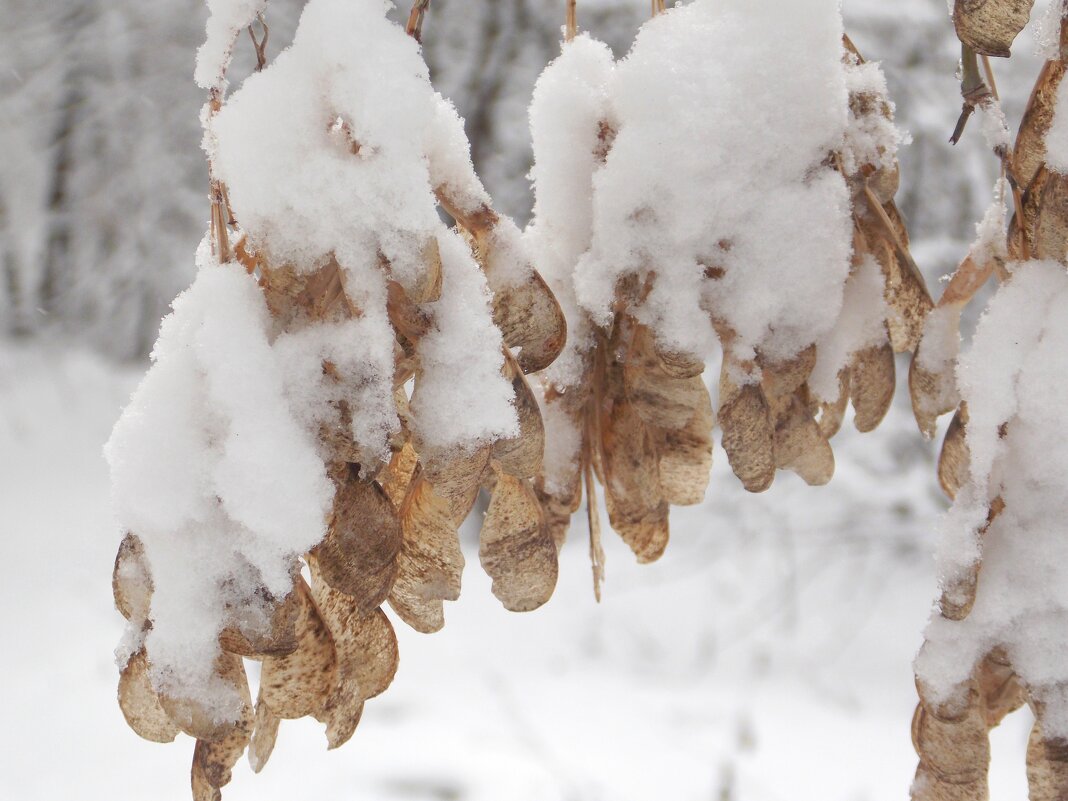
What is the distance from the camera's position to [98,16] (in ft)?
6.64

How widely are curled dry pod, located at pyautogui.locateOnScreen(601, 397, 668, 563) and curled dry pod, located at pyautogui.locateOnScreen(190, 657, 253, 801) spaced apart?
8.8 inches

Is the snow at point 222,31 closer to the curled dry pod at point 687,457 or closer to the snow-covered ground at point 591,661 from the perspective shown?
the curled dry pod at point 687,457

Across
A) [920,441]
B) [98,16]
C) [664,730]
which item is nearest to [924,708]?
[664,730]

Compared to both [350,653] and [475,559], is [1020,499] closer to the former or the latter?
[350,653]

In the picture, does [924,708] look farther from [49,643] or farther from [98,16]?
[98,16]

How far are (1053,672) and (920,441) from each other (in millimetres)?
1649

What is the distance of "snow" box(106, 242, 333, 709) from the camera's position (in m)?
0.33

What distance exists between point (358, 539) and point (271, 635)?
0.16 ft

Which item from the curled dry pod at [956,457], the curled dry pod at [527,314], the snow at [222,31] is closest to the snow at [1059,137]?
the curled dry pod at [956,457]

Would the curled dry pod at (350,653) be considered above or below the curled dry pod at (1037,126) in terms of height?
below

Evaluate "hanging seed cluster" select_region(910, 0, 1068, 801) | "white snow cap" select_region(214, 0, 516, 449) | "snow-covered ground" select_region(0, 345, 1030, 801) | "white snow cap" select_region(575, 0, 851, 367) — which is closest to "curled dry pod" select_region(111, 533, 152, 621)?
"white snow cap" select_region(214, 0, 516, 449)

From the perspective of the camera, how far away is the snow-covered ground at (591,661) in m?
1.24

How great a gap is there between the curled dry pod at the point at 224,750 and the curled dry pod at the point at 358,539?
57mm

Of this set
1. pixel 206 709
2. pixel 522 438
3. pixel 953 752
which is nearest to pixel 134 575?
pixel 206 709
